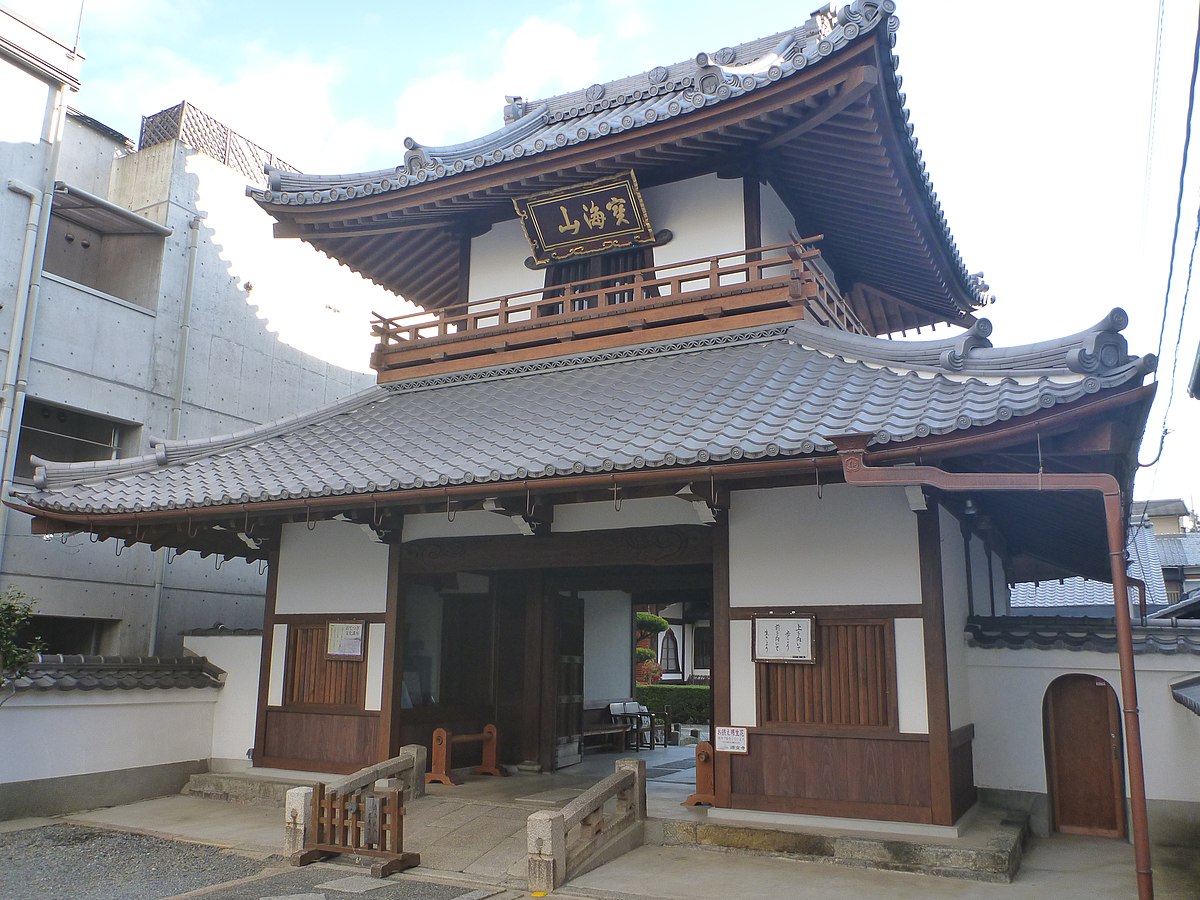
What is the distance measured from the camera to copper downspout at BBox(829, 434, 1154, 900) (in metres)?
5.69

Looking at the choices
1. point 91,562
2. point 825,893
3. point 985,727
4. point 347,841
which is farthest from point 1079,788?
point 91,562

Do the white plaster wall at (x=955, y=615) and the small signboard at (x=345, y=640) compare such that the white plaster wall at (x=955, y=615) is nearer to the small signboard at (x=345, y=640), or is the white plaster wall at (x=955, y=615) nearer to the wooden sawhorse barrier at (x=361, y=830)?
the wooden sawhorse barrier at (x=361, y=830)

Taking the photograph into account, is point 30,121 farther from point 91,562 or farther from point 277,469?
point 277,469

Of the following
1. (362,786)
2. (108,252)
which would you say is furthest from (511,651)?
(108,252)

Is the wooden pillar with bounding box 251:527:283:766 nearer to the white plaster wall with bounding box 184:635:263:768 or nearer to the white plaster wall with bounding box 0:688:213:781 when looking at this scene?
the white plaster wall with bounding box 184:635:263:768

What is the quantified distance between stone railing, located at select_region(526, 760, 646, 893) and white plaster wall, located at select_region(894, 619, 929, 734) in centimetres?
255

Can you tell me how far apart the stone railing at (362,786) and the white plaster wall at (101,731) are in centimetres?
283

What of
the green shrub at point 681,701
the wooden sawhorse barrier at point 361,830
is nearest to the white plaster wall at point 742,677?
the wooden sawhorse barrier at point 361,830

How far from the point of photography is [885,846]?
770 cm

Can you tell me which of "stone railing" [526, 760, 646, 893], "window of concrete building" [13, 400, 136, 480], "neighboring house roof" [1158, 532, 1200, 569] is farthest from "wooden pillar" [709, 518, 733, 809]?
"neighboring house roof" [1158, 532, 1200, 569]

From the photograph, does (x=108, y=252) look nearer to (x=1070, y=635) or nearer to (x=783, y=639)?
(x=783, y=639)

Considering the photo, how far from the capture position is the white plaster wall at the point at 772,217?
11336mm

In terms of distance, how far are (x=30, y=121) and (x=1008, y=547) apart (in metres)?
16.6

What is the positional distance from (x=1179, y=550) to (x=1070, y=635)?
31.3 metres
